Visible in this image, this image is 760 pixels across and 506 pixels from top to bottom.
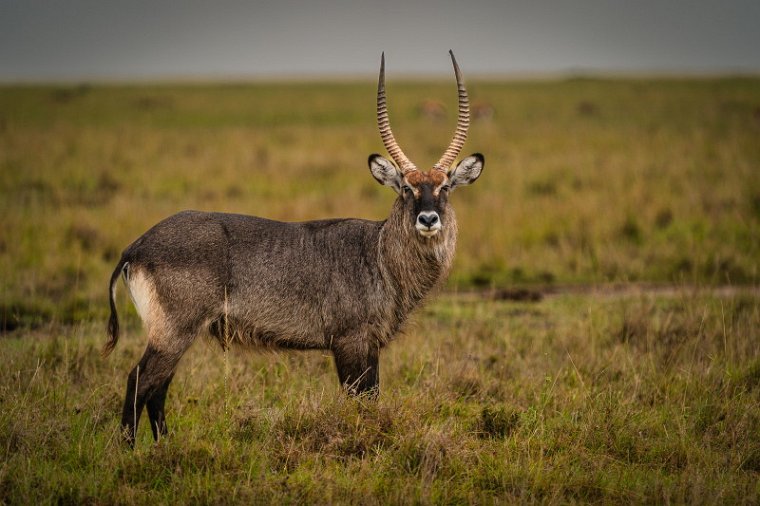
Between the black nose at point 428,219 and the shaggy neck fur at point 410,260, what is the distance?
0.43 metres

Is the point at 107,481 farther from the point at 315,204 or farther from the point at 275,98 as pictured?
the point at 275,98

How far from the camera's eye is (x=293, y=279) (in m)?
5.58

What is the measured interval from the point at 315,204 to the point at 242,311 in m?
8.79

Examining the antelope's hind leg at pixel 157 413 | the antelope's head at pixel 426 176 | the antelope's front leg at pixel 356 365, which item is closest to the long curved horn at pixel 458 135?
the antelope's head at pixel 426 176

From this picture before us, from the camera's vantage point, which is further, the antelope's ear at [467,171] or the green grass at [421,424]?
the antelope's ear at [467,171]

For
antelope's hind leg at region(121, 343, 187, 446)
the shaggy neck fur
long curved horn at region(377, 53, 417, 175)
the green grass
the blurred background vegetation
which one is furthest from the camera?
the blurred background vegetation

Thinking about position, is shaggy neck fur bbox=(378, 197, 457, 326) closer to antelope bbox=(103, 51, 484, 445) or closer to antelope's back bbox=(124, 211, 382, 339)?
antelope bbox=(103, 51, 484, 445)

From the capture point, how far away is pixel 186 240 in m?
5.38

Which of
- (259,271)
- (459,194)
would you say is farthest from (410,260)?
(459,194)

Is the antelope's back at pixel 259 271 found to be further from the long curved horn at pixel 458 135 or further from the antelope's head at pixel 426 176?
the long curved horn at pixel 458 135

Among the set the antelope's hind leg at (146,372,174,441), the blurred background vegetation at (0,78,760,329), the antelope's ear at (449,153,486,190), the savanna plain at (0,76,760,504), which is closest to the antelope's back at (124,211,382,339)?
the savanna plain at (0,76,760,504)

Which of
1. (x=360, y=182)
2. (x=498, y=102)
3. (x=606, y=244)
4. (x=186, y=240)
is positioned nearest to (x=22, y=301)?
(x=186, y=240)

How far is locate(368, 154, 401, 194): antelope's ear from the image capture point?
19.0ft

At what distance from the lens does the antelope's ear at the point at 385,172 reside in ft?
19.0
